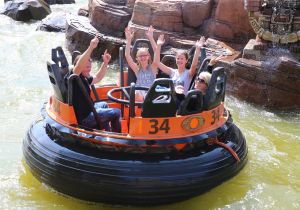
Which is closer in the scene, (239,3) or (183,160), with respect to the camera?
(183,160)

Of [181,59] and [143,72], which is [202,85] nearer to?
[181,59]

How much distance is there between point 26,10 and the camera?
14031 millimetres

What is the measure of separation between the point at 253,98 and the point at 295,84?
642 mm

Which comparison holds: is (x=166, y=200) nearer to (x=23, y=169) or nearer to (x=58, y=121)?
(x=58, y=121)

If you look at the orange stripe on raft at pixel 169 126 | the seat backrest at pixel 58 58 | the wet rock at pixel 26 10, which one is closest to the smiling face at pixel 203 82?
the orange stripe on raft at pixel 169 126

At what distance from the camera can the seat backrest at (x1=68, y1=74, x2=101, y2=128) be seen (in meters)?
4.04

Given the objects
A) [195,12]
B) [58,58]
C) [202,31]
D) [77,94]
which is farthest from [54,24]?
[77,94]

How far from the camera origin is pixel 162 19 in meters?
8.48

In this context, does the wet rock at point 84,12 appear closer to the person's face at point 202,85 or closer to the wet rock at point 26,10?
the wet rock at point 26,10

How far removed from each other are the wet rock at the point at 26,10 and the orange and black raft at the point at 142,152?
34.2 ft

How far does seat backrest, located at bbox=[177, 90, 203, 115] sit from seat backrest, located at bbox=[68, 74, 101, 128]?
779mm

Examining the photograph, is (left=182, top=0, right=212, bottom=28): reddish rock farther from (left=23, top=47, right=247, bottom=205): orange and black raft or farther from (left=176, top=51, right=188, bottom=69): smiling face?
(left=23, top=47, right=247, bottom=205): orange and black raft

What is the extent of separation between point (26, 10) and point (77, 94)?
10703 millimetres

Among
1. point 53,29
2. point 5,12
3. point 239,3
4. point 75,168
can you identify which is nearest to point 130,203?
point 75,168
